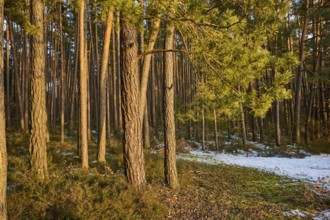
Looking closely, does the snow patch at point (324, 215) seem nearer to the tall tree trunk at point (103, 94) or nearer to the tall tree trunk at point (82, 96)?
the tall tree trunk at point (82, 96)

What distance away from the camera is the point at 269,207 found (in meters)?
6.16

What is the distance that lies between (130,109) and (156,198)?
6.52ft

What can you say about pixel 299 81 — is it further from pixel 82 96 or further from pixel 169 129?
pixel 82 96

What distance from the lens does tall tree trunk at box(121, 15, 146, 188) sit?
591 centimetres

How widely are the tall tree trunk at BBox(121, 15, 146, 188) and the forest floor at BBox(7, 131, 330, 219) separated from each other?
0.38 meters

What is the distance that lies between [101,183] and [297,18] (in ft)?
69.9

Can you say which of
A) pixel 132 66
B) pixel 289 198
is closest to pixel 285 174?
pixel 289 198

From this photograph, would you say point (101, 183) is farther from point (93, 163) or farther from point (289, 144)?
point (289, 144)

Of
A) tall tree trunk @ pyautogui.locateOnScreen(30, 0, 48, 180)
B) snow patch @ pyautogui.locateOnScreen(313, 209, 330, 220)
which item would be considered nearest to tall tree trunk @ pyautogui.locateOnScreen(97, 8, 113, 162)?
tall tree trunk @ pyautogui.locateOnScreen(30, 0, 48, 180)

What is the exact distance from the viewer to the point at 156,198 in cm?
570

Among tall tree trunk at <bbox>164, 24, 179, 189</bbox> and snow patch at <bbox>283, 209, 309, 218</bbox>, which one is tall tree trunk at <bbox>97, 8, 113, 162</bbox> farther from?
snow patch at <bbox>283, 209, 309, 218</bbox>

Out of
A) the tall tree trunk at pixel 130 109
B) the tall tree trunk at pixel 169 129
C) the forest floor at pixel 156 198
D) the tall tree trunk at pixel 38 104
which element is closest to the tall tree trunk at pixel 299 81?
the forest floor at pixel 156 198

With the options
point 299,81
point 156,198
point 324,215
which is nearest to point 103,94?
point 156,198

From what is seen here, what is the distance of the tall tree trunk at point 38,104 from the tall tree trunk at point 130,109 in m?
1.80
